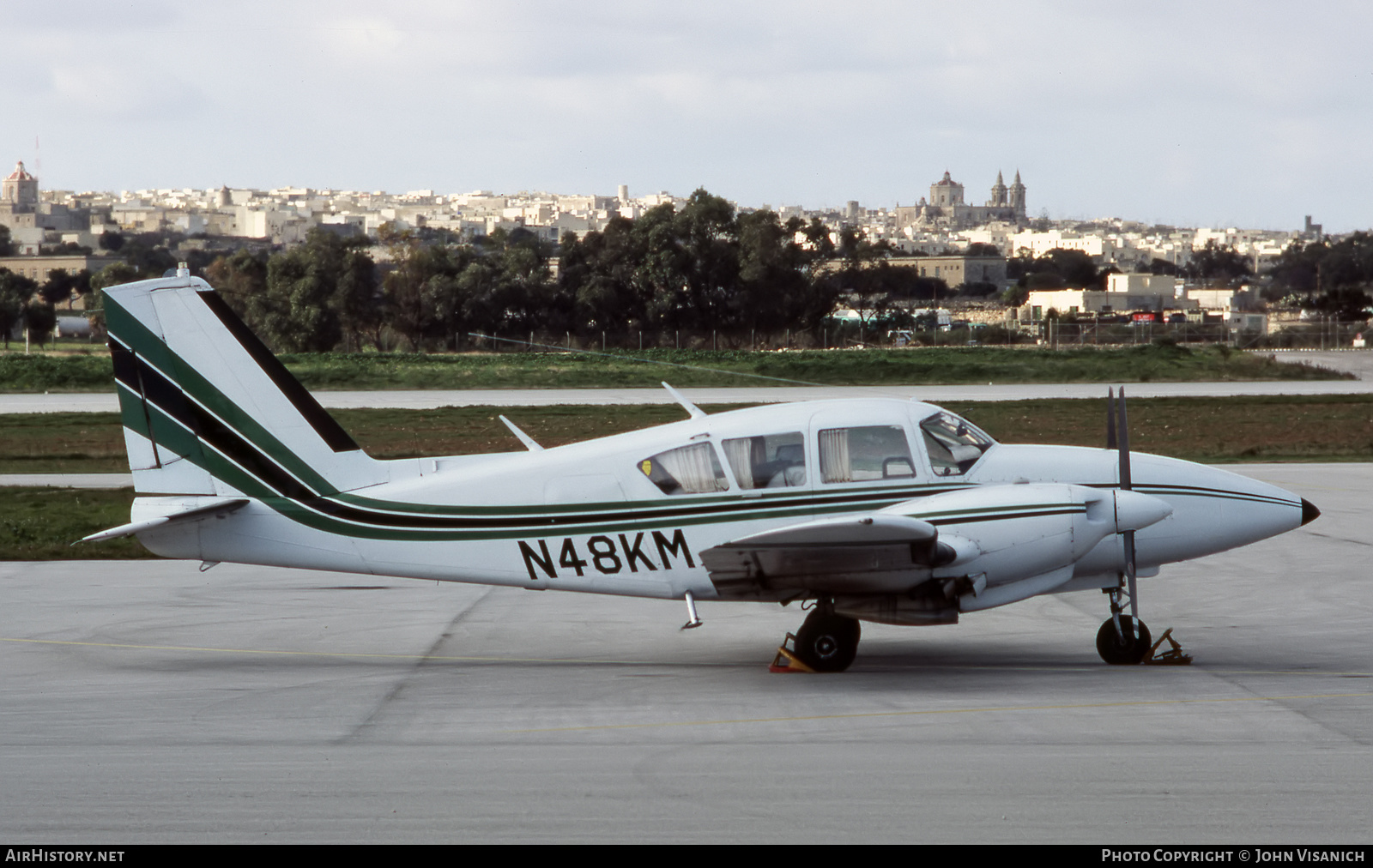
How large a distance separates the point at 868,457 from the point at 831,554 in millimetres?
1021

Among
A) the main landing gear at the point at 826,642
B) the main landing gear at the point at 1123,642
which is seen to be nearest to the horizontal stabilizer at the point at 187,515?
the main landing gear at the point at 826,642

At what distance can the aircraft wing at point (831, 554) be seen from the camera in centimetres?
1035

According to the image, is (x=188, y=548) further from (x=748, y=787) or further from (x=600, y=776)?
(x=748, y=787)

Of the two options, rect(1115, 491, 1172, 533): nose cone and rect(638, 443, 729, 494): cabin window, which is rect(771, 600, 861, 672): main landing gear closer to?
rect(638, 443, 729, 494): cabin window

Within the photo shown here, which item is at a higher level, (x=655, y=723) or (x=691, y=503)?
(x=691, y=503)

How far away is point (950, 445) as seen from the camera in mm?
11391

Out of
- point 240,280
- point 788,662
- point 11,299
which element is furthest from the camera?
point 11,299

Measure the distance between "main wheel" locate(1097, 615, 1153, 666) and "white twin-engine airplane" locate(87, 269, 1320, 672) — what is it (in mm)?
16

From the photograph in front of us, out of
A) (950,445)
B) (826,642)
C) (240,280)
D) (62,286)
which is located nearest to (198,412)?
(826,642)

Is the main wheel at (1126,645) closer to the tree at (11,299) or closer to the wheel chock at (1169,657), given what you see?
the wheel chock at (1169,657)

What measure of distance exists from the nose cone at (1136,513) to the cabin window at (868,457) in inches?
65.9

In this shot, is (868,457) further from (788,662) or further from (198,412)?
(198,412)
